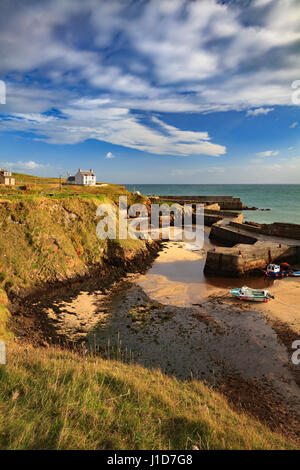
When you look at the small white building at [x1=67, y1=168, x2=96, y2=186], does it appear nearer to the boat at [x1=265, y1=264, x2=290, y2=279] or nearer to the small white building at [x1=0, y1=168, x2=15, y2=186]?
the small white building at [x1=0, y1=168, x2=15, y2=186]

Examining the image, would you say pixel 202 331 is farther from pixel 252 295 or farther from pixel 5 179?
pixel 5 179

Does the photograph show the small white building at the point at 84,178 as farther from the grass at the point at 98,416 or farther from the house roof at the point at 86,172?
the grass at the point at 98,416

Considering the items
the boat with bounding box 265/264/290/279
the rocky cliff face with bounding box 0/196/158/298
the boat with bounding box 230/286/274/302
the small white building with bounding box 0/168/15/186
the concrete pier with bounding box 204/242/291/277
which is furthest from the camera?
the small white building with bounding box 0/168/15/186

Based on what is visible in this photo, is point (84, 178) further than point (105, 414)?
Yes

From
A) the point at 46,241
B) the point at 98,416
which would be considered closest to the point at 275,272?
the point at 46,241

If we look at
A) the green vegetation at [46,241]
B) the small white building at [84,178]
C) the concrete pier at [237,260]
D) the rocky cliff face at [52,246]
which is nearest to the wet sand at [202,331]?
the concrete pier at [237,260]

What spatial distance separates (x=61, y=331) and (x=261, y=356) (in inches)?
431

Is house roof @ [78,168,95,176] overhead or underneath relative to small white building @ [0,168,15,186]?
overhead

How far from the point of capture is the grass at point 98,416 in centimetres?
379

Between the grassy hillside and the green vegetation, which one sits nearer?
the grassy hillside

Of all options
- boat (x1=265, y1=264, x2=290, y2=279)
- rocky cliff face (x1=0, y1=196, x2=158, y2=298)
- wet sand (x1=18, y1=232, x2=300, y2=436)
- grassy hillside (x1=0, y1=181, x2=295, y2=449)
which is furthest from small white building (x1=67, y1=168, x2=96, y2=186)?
grassy hillside (x1=0, y1=181, x2=295, y2=449)

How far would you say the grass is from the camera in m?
3.79

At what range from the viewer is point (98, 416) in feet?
14.4
